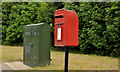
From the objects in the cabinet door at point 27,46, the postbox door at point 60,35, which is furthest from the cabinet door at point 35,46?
the postbox door at point 60,35

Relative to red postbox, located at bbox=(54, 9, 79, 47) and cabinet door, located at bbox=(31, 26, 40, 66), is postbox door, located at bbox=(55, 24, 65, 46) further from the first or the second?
cabinet door, located at bbox=(31, 26, 40, 66)

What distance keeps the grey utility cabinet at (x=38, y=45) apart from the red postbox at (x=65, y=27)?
9.99ft

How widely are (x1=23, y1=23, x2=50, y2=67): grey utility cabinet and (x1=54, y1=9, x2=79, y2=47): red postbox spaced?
3.04 metres

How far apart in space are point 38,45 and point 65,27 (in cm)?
336

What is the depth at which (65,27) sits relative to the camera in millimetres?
3512

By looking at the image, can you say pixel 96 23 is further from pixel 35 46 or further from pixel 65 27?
pixel 65 27

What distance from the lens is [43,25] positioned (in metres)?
6.77

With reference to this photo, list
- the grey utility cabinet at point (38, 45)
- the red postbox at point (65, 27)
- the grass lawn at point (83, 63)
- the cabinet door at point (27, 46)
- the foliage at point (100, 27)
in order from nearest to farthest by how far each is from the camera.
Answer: the red postbox at point (65, 27) → the grey utility cabinet at point (38, 45) → the grass lawn at point (83, 63) → the cabinet door at point (27, 46) → the foliage at point (100, 27)

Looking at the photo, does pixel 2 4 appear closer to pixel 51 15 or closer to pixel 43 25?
pixel 51 15

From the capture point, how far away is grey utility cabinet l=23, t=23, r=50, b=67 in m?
6.63

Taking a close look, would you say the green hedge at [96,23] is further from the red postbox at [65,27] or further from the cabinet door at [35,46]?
the red postbox at [65,27]

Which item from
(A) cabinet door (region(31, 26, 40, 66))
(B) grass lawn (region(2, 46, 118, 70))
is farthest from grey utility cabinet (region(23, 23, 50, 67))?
(B) grass lawn (region(2, 46, 118, 70))

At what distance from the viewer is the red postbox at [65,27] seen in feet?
11.6

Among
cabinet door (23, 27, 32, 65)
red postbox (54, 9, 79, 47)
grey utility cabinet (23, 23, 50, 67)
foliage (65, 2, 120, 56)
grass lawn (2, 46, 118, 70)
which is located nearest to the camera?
red postbox (54, 9, 79, 47)
